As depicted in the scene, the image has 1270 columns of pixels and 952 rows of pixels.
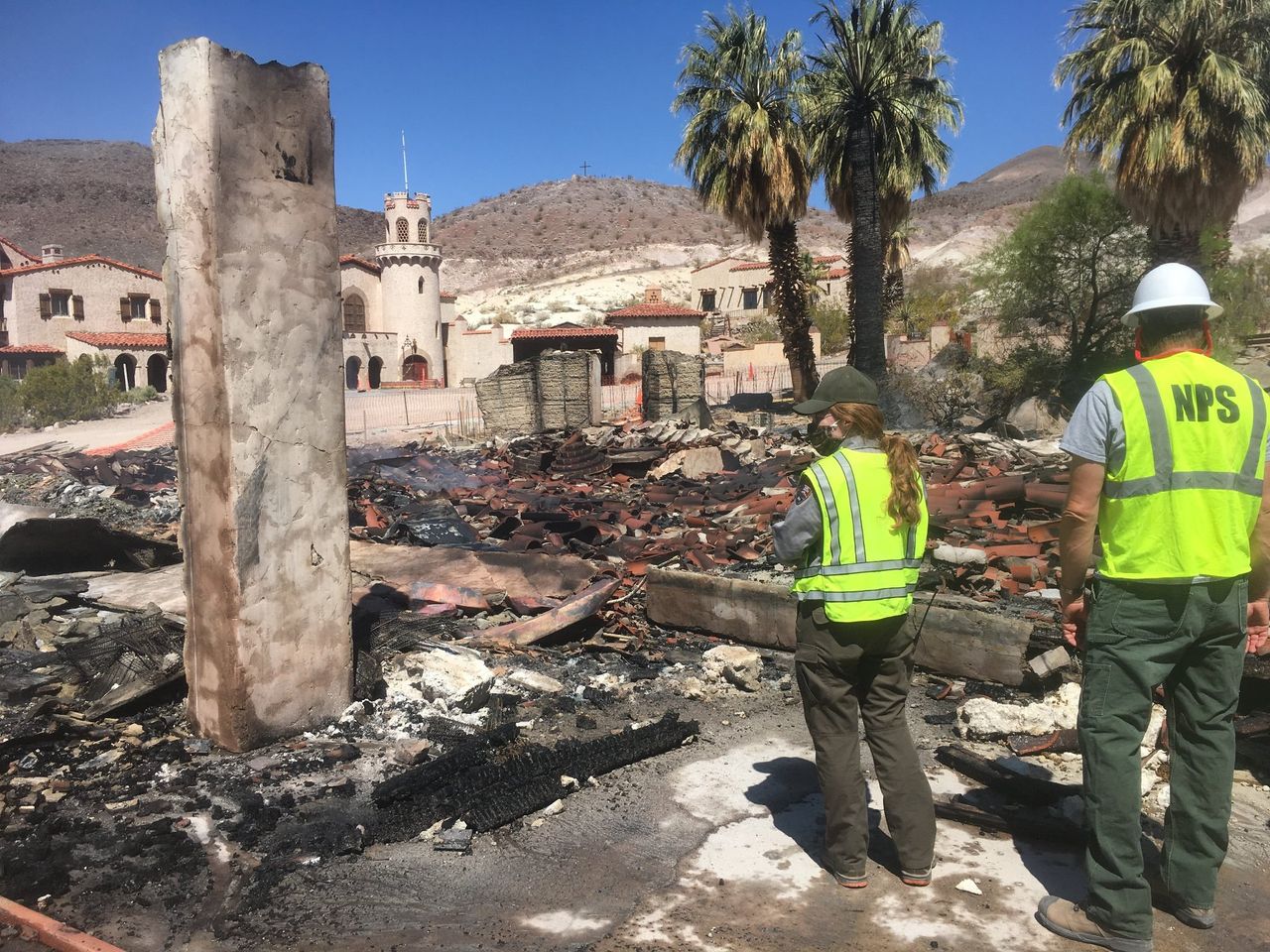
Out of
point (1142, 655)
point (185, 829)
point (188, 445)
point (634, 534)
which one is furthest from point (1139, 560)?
point (634, 534)

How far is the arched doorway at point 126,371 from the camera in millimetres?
41406

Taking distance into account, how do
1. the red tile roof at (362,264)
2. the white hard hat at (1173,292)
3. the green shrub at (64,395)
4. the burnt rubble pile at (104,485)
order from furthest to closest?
the red tile roof at (362,264), the green shrub at (64,395), the burnt rubble pile at (104,485), the white hard hat at (1173,292)

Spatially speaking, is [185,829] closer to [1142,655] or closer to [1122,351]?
[1142,655]

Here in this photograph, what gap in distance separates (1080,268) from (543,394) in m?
12.7

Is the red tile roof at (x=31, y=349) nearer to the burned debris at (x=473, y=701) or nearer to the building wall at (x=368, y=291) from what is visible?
the building wall at (x=368, y=291)

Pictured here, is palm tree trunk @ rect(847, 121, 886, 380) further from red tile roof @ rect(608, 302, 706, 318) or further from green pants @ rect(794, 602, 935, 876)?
red tile roof @ rect(608, 302, 706, 318)

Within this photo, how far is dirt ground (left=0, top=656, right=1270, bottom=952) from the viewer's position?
3.12 m

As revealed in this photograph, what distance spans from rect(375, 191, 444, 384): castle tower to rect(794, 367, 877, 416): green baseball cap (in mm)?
47220

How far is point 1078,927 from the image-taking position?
3023mm

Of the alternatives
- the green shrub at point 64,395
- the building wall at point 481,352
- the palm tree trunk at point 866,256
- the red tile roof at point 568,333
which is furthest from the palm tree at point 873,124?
the green shrub at point 64,395

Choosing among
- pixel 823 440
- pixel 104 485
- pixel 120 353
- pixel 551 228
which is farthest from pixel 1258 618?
pixel 551 228

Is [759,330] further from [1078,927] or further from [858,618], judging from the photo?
[1078,927]

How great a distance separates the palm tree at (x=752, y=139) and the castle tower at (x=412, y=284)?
2733 cm

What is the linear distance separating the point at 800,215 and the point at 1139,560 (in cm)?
2224
